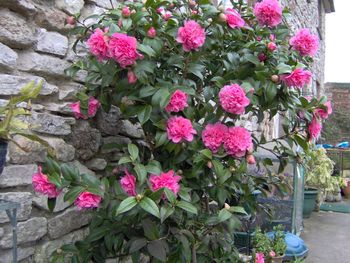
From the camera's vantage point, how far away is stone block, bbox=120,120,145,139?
8.07 feet

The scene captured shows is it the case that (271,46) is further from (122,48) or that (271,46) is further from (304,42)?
(122,48)

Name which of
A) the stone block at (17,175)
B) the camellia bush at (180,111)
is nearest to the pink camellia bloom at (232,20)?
the camellia bush at (180,111)

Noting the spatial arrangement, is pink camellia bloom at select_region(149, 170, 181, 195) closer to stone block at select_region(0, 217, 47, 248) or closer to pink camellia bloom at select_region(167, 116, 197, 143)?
pink camellia bloom at select_region(167, 116, 197, 143)

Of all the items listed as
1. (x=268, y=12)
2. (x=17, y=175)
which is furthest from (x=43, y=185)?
(x=268, y=12)

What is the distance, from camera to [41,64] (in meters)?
2.00

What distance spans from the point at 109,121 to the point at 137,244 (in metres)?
0.84

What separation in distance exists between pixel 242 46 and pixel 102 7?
870mm

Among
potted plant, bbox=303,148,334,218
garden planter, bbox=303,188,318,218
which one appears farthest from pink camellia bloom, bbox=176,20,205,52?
potted plant, bbox=303,148,334,218

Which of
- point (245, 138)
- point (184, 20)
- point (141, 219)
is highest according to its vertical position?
point (184, 20)

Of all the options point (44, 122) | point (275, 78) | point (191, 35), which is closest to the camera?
point (191, 35)

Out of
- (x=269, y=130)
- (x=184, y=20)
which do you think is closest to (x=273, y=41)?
(x=184, y=20)

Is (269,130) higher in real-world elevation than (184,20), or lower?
lower

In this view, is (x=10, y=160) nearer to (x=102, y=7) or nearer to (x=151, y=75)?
(x=151, y=75)

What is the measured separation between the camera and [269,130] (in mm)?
5621
